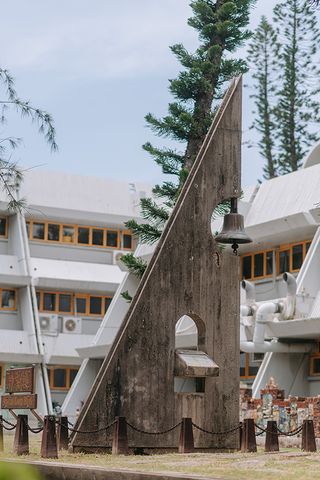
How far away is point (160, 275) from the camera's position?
12570 millimetres

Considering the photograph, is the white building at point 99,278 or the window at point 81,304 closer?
the white building at point 99,278

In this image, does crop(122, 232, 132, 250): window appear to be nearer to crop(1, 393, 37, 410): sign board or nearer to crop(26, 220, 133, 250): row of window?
crop(26, 220, 133, 250): row of window

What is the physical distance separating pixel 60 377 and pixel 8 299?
327 cm

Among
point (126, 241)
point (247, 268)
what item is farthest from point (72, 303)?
point (247, 268)

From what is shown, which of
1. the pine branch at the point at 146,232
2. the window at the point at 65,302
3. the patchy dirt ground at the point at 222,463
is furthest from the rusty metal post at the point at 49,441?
the window at the point at 65,302

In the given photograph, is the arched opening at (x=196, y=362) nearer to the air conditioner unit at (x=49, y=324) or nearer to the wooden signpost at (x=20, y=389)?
the wooden signpost at (x=20, y=389)

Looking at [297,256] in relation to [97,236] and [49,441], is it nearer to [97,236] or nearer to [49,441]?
[97,236]

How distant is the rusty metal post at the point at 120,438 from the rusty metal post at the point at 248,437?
1684mm

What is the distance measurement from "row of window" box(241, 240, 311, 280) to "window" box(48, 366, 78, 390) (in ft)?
29.5

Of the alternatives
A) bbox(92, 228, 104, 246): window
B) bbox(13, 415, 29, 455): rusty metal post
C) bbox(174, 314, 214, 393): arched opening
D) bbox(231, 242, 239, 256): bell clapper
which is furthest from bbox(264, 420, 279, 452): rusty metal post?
bbox(92, 228, 104, 246): window

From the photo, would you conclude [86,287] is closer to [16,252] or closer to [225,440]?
[16,252]

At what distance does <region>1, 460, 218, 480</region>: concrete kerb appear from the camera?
8656mm

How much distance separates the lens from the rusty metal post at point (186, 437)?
12.0 meters

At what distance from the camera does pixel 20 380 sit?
53.2 feet
